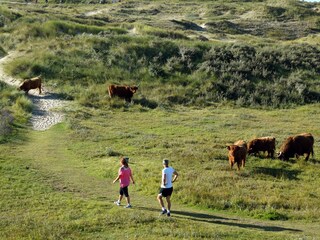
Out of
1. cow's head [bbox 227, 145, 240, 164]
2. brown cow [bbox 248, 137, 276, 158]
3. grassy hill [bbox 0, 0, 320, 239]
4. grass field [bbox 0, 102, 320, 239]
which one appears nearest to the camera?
grass field [bbox 0, 102, 320, 239]

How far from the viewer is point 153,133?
27.0m

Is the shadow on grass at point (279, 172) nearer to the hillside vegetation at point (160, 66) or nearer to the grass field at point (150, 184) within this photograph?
the grass field at point (150, 184)

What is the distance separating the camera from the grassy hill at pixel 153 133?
14484 millimetres

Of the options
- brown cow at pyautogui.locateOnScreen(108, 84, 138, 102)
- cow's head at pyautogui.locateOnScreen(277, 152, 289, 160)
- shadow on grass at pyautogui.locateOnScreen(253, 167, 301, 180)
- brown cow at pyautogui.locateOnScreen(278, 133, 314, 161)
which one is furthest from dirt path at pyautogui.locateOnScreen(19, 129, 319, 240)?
brown cow at pyautogui.locateOnScreen(108, 84, 138, 102)

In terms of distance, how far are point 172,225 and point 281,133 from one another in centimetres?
1504

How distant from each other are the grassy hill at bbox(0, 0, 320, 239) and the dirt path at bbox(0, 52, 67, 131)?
0.66 metres

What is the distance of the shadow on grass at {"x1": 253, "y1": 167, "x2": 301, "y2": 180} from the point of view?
19.5m

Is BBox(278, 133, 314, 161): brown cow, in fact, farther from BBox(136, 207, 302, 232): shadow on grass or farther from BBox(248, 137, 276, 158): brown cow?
BBox(136, 207, 302, 232): shadow on grass

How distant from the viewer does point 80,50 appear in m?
43.3

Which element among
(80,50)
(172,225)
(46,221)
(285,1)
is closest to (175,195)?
(172,225)

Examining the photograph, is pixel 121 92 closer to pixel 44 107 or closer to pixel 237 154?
pixel 44 107

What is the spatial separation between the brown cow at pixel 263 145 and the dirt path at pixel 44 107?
11.8 metres

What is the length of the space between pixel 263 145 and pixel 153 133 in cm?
684

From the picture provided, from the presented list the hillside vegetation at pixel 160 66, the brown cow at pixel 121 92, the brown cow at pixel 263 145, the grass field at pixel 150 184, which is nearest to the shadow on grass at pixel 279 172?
the grass field at pixel 150 184
